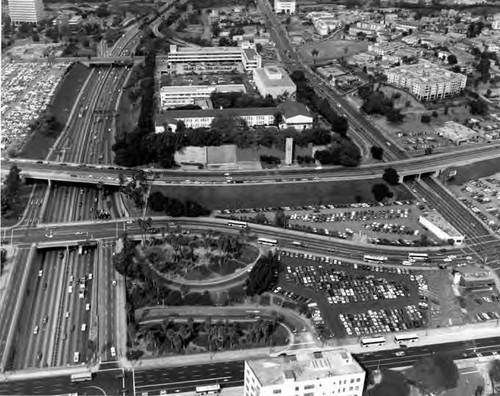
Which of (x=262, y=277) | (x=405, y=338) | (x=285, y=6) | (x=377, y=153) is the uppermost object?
(x=285, y=6)

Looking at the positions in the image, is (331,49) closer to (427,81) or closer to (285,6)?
(427,81)

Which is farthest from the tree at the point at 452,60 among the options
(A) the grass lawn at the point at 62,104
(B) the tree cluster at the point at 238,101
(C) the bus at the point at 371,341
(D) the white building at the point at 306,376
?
(D) the white building at the point at 306,376

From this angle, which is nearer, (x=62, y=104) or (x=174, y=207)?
(x=174, y=207)

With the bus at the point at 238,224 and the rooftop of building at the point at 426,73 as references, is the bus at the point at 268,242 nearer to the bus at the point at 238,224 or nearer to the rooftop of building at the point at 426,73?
the bus at the point at 238,224

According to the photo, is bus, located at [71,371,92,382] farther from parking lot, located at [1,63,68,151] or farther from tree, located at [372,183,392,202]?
parking lot, located at [1,63,68,151]

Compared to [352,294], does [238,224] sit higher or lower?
higher

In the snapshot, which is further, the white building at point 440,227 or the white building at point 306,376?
the white building at point 440,227

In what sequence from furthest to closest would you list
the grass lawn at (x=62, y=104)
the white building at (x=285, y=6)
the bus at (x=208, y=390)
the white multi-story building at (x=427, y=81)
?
the white building at (x=285, y=6) < the white multi-story building at (x=427, y=81) < the grass lawn at (x=62, y=104) < the bus at (x=208, y=390)

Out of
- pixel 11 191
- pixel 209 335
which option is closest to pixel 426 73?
pixel 11 191
